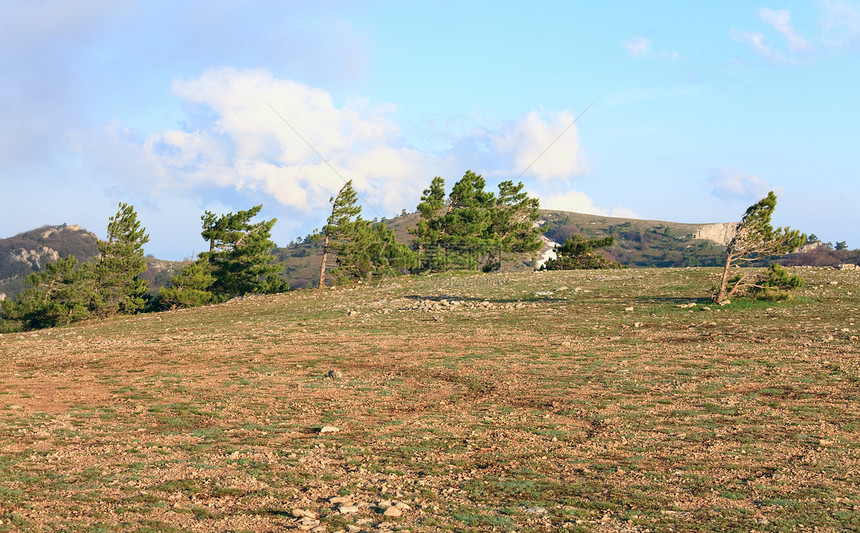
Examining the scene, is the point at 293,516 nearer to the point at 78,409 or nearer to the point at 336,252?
the point at 78,409

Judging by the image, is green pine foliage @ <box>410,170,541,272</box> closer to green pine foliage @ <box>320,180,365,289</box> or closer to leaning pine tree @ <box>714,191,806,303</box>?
green pine foliage @ <box>320,180,365,289</box>

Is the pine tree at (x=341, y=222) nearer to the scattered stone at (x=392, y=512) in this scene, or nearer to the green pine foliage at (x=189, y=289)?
the green pine foliage at (x=189, y=289)

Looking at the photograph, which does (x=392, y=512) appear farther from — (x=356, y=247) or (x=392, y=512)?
(x=356, y=247)

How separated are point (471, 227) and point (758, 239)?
4552 cm

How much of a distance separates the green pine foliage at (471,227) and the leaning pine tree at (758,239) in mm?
43964

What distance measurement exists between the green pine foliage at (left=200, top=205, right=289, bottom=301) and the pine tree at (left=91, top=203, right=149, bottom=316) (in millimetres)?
7137

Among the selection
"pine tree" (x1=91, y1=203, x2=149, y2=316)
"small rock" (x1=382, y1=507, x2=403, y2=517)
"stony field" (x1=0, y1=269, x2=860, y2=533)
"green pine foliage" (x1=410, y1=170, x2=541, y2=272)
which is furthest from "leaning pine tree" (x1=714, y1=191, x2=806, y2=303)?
"pine tree" (x1=91, y1=203, x2=149, y2=316)

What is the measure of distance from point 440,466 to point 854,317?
28.4 m

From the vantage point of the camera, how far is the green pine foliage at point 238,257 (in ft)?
243

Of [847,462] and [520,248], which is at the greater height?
[520,248]

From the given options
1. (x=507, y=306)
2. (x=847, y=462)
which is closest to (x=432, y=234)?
(x=507, y=306)

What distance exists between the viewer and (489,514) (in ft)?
31.2

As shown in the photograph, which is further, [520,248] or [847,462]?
[520,248]

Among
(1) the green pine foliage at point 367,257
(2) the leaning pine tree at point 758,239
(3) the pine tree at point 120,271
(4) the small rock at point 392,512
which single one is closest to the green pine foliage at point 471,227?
(1) the green pine foliage at point 367,257
